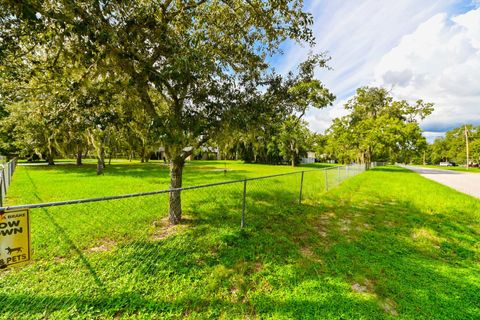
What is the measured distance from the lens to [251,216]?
6090mm

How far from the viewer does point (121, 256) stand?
12.4 ft

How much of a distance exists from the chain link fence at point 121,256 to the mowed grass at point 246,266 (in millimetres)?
19

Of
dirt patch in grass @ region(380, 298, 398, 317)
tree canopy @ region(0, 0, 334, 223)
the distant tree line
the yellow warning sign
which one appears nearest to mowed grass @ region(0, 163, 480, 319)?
dirt patch in grass @ region(380, 298, 398, 317)

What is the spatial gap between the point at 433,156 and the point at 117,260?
94882 millimetres

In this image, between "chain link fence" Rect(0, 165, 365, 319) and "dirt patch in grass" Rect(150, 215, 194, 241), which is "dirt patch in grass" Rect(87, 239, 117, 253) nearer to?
"chain link fence" Rect(0, 165, 365, 319)

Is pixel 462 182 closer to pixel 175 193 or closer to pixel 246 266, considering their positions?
pixel 246 266

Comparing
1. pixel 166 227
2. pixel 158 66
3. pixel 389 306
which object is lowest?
pixel 389 306

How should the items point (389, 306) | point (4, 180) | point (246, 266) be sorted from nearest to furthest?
1. point (389, 306)
2. point (246, 266)
3. point (4, 180)

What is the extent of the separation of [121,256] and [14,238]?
84.1 inches

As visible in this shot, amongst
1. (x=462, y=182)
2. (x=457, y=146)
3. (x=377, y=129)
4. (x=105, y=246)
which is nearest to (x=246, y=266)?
(x=105, y=246)

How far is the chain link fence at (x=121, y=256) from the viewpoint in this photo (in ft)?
8.55

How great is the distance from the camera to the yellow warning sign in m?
1.82

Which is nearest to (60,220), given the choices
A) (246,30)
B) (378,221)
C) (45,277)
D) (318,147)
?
(45,277)

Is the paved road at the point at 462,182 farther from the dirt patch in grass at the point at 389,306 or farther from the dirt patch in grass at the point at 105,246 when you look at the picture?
the dirt patch in grass at the point at 105,246
